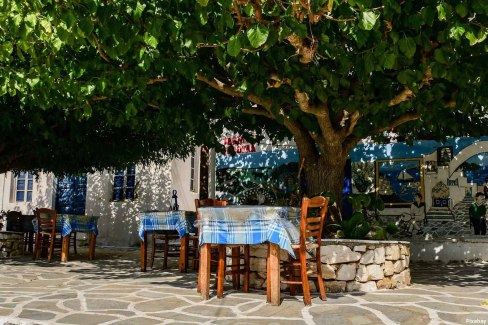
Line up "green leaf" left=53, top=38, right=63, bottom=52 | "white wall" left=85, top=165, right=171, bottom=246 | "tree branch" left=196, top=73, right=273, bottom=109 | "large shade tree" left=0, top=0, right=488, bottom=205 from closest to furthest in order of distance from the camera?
Result: "large shade tree" left=0, top=0, right=488, bottom=205, "green leaf" left=53, top=38, right=63, bottom=52, "tree branch" left=196, top=73, right=273, bottom=109, "white wall" left=85, top=165, right=171, bottom=246

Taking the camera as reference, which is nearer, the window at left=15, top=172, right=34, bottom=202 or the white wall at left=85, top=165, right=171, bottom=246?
the white wall at left=85, top=165, right=171, bottom=246

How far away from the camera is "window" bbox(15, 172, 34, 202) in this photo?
18.4 meters

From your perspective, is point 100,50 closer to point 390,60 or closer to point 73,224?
point 390,60

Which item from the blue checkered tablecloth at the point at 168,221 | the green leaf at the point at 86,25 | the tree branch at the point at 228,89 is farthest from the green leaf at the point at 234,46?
the blue checkered tablecloth at the point at 168,221

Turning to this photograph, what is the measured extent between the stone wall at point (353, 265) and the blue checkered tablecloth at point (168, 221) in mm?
1903

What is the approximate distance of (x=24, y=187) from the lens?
60.9ft

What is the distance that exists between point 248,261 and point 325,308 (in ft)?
4.39

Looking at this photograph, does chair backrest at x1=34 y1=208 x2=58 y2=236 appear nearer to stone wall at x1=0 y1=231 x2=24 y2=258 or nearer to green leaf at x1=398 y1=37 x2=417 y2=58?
stone wall at x1=0 y1=231 x2=24 y2=258

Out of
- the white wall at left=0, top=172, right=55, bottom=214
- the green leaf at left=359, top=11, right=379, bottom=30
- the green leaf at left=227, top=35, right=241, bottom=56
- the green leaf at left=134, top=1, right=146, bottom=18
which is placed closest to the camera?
the green leaf at left=359, top=11, right=379, bottom=30

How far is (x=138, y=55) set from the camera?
17.9 feet

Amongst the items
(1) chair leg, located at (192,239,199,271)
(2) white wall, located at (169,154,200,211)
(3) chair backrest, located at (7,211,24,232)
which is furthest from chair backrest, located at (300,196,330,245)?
(2) white wall, located at (169,154,200,211)

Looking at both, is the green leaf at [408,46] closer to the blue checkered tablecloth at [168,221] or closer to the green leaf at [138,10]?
the green leaf at [138,10]

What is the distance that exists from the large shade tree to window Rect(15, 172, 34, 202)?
10131mm

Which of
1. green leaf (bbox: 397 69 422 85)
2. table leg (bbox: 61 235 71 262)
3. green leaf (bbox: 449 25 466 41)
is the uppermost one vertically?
green leaf (bbox: 397 69 422 85)
